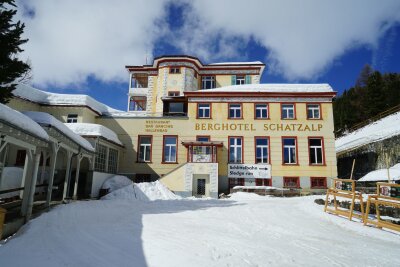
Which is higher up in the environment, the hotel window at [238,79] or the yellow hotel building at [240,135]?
the hotel window at [238,79]

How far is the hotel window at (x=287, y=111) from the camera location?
22.9 m

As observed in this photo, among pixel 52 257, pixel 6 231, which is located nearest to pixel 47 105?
pixel 6 231

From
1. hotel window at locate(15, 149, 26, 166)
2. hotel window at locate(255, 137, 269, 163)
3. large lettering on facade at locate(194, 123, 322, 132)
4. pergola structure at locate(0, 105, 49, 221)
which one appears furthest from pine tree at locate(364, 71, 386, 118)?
pergola structure at locate(0, 105, 49, 221)

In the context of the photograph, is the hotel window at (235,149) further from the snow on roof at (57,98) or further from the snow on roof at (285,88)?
the snow on roof at (57,98)

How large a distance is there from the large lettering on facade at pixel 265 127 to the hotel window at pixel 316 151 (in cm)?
88

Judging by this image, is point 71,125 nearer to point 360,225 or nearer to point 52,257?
point 52,257

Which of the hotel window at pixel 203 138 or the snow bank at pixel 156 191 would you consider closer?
the snow bank at pixel 156 191

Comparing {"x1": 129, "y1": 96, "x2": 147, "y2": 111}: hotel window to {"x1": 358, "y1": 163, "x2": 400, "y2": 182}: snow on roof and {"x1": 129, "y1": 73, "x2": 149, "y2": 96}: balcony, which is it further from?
{"x1": 358, "y1": 163, "x2": 400, "y2": 182}: snow on roof

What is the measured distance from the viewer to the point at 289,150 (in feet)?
73.3

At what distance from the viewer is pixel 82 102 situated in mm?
22047

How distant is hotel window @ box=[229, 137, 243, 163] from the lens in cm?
2219

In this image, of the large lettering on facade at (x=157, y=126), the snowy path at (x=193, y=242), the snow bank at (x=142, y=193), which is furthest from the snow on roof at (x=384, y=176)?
the large lettering on facade at (x=157, y=126)

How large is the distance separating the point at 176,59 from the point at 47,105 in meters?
13.0

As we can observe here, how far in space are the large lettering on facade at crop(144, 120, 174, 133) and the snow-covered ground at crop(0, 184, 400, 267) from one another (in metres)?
13.1
